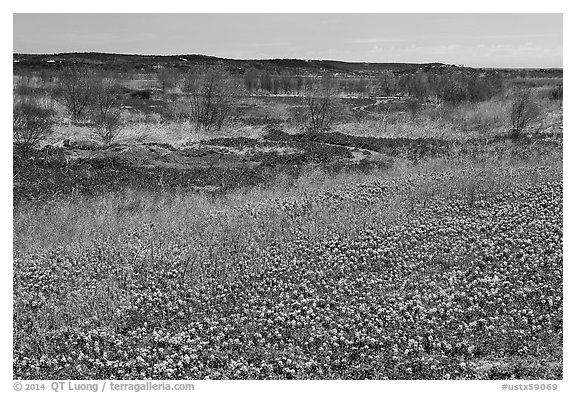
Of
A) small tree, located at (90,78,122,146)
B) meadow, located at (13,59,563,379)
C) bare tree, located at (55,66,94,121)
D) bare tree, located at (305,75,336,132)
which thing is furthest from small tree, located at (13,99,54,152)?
bare tree, located at (305,75,336,132)

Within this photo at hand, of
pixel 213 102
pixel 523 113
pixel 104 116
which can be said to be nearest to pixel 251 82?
pixel 213 102

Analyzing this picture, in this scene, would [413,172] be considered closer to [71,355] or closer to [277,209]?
[277,209]

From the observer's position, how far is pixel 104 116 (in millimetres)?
28359

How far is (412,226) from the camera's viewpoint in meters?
9.73

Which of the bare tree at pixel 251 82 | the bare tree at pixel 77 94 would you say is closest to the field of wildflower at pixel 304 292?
the bare tree at pixel 77 94

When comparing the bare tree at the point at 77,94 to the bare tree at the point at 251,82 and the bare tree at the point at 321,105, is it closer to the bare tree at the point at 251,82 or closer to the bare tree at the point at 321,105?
the bare tree at the point at 321,105

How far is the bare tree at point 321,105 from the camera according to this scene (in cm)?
3244

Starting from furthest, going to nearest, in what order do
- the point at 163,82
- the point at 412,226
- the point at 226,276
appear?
the point at 163,82 → the point at 412,226 → the point at 226,276

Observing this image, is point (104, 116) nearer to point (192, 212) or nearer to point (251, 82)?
point (192, 212)

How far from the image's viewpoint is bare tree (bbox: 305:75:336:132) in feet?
A: 106

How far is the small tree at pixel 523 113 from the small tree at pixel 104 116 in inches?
696

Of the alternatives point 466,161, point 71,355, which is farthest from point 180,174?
point 71,355

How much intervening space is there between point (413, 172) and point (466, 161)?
2.43m

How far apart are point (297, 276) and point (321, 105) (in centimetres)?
2629
